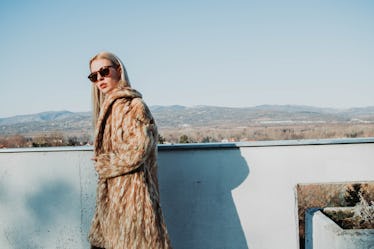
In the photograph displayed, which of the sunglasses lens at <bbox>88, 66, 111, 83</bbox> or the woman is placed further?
the sunglasses lens at <bbox>88, 66, 111, 83</bbox>

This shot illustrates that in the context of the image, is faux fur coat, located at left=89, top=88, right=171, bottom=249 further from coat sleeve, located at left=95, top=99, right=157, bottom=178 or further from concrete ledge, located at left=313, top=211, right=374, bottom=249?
concrete ledge, located at left=313, top=211, right=374, bottom=249

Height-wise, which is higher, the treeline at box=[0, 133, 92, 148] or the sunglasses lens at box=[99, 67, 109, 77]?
the sunglasses lens at box=[99, 67, 109, 77]

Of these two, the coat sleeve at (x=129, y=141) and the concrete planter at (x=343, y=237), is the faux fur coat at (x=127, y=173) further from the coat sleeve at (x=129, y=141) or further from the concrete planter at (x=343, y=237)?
the concrete planter at (x=343, y=237)

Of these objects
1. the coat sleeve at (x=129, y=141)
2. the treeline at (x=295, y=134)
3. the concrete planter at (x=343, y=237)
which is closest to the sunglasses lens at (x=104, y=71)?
the coat sleeve at (x=129, y=141)

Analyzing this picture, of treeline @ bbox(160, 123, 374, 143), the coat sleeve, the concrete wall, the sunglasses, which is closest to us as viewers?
the coat sleeve

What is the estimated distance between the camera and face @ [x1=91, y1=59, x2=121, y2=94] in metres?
2.08

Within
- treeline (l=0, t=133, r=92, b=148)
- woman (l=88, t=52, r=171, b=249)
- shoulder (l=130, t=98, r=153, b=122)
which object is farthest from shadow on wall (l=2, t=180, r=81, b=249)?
shoulder (l=130, t=98, r=153, b=122)

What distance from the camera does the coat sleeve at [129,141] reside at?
1841 mm

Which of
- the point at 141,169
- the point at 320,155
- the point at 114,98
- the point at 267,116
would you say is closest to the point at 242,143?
the point at 320,155

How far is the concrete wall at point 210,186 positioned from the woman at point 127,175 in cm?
51

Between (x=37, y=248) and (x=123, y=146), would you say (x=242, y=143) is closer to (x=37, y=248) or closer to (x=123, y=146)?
(x=123, y=146)

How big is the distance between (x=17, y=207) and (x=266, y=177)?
6.43ft

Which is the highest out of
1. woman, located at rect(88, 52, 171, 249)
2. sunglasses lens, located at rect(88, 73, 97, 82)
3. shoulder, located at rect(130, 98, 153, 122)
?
sunglasses lens, located at rect(88, 73, 97, 82)

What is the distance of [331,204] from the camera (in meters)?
2.76
